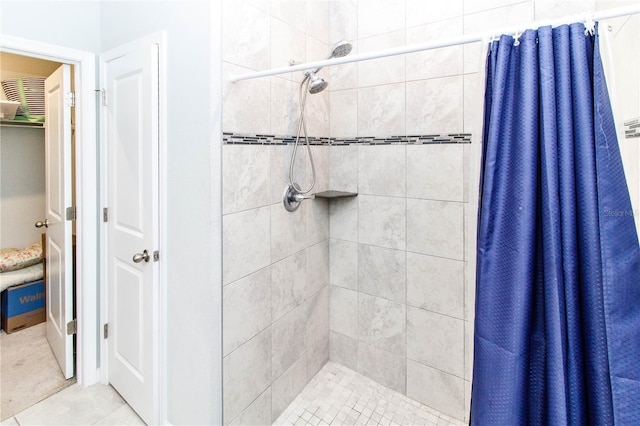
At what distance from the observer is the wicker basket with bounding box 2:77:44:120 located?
2.77m

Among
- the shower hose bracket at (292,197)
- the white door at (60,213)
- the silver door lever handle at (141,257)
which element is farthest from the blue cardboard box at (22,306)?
the shower hose bracket at (292,197)

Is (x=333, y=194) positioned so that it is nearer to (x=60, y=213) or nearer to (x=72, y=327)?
(x=60, y=213)

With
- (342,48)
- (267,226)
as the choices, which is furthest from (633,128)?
(267,226)

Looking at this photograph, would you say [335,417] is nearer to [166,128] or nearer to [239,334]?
[239,334]

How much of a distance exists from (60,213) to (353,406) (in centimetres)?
212

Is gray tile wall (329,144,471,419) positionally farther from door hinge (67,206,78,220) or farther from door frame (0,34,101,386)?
door hinge (67,206,78,220)

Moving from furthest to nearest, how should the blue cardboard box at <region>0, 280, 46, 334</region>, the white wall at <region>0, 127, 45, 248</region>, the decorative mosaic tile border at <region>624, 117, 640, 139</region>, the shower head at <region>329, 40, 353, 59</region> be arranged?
the white wall at <region>0, 127, 45, 248</region>
the blue cardboard box at <region>0, 280, 46, 334</region>
the shower head at <region>329, 40, 353, 59</region>
the decorative mosaic tile border at <region>624, 117, 640, 139</region>

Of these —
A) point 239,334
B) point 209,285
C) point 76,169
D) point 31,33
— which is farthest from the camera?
point 76,169

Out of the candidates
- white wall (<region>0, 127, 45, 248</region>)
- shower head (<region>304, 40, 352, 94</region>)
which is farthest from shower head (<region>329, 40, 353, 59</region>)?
white wall (<region>0, 127, 45, 248</region>)

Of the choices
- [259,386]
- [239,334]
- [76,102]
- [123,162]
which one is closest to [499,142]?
[239,334]

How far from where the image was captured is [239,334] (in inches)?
64.6

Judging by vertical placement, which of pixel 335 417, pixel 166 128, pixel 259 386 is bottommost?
pixel 335 417

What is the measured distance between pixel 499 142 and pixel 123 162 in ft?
5.99

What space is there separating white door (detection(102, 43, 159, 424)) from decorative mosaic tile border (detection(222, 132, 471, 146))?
433 millimetres
